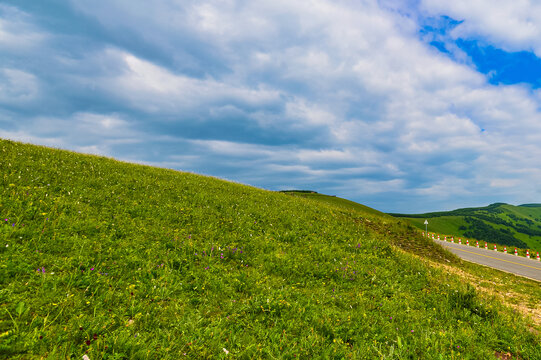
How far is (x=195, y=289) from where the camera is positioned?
706 centimetres

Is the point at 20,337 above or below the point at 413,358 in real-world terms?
above

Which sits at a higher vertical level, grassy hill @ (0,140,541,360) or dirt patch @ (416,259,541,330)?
grassy hill @ (0,140,541,360)

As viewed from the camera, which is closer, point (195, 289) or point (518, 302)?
point (195, 289)

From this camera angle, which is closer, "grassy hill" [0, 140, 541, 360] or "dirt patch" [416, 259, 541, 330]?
"grassy hill" [0, 140, 541, 360]

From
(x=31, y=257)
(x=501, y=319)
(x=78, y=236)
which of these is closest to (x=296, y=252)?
(x=501, y=319)

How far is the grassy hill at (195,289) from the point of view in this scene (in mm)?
4879

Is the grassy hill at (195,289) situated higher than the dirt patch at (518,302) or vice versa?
the grassy hill at (195,289)

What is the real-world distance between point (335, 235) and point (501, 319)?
24.3ft

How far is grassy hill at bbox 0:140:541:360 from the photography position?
4879 millimetres

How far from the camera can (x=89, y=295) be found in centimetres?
574

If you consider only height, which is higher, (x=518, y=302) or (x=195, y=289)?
(x=195, y=289)

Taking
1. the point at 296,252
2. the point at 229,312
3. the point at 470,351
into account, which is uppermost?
the point at 296,252

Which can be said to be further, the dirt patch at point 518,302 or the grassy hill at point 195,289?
the dirt patch at point 518,302

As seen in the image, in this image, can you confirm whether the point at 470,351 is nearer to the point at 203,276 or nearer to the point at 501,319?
the point at 501,319
